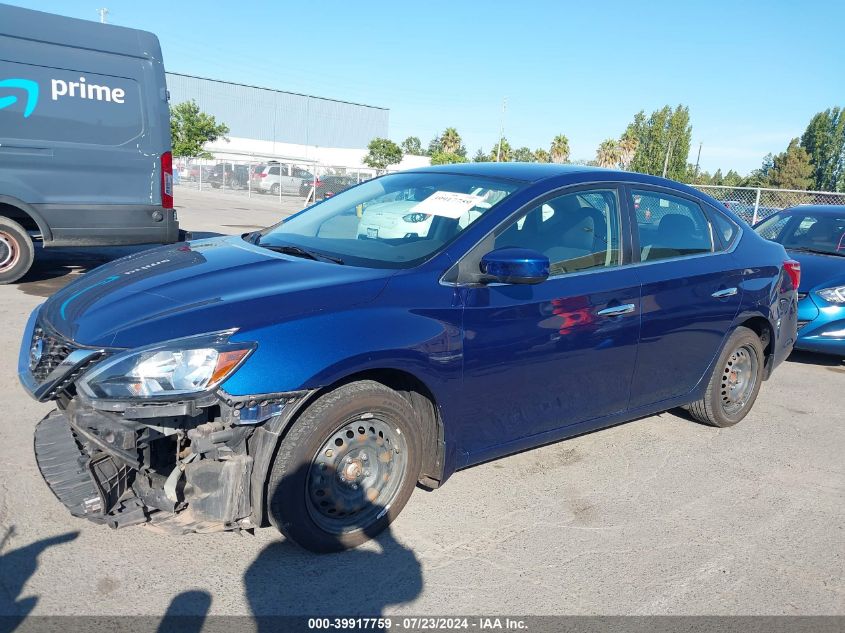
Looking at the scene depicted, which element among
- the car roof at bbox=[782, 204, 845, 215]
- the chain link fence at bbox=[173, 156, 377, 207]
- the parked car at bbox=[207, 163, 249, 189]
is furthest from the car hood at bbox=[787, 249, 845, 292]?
the parked car at bbox=[207, 163, 249, 189]

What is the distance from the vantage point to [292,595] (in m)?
2.77

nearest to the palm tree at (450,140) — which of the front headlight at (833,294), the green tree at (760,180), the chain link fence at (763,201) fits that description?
the green tree at (760,180)

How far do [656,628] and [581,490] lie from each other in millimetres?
1205

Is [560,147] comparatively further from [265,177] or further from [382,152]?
[265,177]

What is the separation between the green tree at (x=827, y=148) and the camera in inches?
2657

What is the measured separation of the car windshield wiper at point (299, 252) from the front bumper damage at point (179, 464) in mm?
943

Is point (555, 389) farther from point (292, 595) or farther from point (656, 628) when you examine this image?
point (292, 595)

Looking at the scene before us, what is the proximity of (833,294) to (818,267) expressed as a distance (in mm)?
504

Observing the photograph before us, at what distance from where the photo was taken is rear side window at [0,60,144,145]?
24.6ft

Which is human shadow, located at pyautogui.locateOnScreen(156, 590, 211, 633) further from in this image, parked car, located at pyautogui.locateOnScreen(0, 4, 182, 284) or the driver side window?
parked car, located at pyautogui.locateOnScreen(0, 4, 182, 284)

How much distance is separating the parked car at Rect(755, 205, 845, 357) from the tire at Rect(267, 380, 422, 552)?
527cm

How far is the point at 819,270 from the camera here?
23.5 ft

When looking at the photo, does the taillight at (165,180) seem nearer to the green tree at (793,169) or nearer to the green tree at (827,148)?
the green tree at (793,169)

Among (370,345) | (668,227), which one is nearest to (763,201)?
(668,227)
